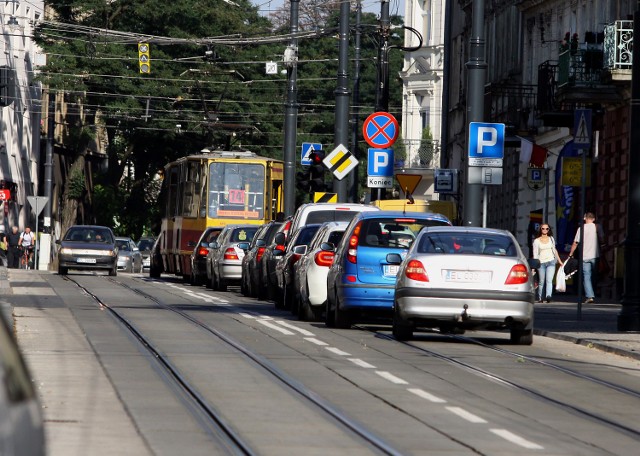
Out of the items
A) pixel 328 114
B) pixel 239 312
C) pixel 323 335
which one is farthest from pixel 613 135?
pixel 328 114

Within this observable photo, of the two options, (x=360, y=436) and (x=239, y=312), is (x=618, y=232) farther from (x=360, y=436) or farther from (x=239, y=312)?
(x=360, y=436)

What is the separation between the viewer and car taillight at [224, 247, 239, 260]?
38875mm

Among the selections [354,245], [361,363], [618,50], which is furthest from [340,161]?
[361,363]

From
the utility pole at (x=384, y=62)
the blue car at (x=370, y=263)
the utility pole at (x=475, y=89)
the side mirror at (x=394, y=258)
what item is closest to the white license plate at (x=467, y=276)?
the side mirror at (x=394, y=258)

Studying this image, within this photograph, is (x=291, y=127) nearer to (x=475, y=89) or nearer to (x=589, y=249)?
(x=589, y=249)

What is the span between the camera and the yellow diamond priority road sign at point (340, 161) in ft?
121

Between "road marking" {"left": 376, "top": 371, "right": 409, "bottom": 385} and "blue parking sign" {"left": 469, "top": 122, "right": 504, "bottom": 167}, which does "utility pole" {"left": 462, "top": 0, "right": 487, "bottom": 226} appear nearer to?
"blue parking sign" {"left": 469, "top": 122, "right": 504, "bottom": 167}

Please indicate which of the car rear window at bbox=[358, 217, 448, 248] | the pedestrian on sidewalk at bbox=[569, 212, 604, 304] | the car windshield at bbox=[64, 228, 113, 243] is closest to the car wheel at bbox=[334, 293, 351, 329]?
the car rear window at bbox=[358, 217, 448, 248]

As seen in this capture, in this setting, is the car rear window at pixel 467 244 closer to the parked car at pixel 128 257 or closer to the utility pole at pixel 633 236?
the utility pole at pixel 633 236

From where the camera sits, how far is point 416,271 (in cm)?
1903

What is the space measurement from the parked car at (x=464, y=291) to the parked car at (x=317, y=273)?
442 centimetres

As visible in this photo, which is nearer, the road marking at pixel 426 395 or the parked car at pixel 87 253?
the road marking at pixel 426 395

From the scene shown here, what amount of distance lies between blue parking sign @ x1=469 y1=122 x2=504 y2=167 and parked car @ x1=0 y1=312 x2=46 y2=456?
21670 mm

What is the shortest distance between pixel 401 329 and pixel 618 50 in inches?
694
